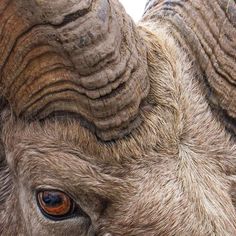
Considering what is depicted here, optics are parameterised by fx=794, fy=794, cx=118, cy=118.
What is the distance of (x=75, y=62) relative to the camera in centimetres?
457

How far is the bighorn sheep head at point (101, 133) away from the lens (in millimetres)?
4559

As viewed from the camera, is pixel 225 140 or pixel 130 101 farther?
pixel 225 140

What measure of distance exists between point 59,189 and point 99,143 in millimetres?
366

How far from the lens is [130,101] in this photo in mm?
4773

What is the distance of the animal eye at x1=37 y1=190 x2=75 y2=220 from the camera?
4.76 metres

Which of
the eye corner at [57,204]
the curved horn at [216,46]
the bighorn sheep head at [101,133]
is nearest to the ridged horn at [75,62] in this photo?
the bighorn sheep head at [101,133]

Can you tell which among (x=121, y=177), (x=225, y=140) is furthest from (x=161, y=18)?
(x=121, y=177)

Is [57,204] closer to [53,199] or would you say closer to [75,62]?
[53,199]

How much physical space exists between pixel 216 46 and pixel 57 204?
1522 mm

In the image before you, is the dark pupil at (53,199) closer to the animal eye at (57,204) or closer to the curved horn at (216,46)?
the animal eye at (57,204)

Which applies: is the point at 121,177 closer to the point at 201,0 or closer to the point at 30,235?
the point at 30,235

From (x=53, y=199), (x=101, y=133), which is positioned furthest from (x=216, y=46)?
(x=53, y=199)

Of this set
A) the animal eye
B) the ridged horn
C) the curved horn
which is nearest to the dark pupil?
the animal eye

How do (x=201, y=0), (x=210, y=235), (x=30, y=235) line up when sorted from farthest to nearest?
(x=201, y=0) → (x=30, y=235) → (x=210, y=235)
